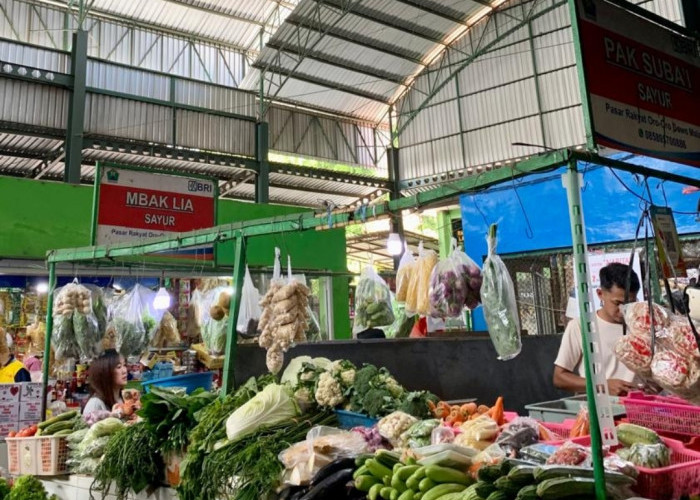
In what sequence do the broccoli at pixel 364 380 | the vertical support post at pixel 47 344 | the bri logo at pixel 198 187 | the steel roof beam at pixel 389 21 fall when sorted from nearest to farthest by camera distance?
1. the broccoli at pixel 364 380
2. the vertical support post at pixel 47 344
3. the bri logo at pixel 198 187
4. the steel roof beam at pixel 389 21

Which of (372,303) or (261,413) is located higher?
(372,303)

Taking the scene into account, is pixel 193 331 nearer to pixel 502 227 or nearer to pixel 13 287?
pixel 13 287

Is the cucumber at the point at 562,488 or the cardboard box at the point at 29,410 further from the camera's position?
the cardboard box at the point at 29,410

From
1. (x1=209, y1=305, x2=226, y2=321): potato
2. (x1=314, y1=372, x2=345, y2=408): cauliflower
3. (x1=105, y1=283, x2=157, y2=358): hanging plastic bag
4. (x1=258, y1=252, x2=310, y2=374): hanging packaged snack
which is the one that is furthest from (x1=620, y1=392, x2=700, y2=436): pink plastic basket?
(x1=105, y1=283, x2=157, y2=358): hanging plastic bag

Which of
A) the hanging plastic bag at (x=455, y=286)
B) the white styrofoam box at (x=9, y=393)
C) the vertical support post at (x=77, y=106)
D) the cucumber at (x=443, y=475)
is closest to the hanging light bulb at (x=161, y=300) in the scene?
the hanging plastic bag at (x=455, y=286)

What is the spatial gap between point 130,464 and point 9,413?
3317mm

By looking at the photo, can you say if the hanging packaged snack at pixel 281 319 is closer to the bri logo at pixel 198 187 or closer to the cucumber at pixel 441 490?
the cucumber at pixel 441 490

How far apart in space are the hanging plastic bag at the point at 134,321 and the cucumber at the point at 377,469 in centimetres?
265

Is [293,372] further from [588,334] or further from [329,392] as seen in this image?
[588,334]

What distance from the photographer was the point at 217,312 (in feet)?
13.6

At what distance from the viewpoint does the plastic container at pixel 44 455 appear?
3.73 meters

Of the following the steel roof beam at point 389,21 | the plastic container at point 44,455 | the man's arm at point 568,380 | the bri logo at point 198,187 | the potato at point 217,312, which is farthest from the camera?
Answer: the steel roof beam at point 389,21

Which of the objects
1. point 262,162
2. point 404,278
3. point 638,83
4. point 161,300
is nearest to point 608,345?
point 404,278

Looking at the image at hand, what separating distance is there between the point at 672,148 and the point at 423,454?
1.51 m
